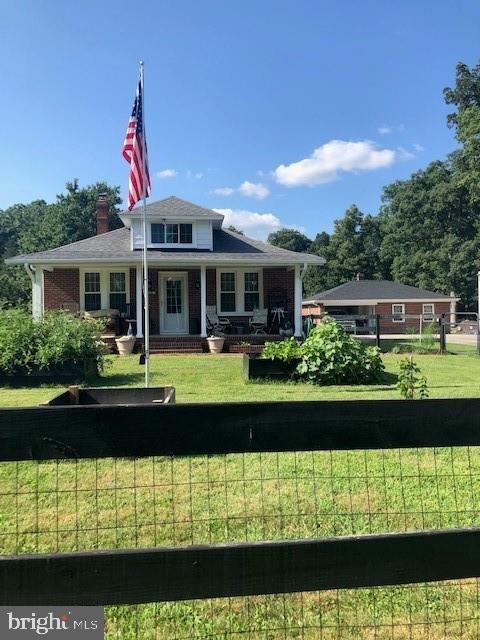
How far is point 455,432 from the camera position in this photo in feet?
7.13

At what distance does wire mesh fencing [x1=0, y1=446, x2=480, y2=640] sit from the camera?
2473 mm

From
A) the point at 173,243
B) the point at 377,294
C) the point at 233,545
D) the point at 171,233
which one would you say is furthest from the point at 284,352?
the point at 377,294

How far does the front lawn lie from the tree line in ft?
90.9

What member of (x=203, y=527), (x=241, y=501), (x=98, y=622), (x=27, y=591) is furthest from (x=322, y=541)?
(x=241, y=501)

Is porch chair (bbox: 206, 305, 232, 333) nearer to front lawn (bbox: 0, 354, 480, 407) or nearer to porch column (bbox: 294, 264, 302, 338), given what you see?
porch column (bbox: 294, 264, 302, 338)

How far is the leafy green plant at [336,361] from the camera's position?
33.4 ft

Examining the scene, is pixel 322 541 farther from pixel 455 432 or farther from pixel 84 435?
pixel 84 435

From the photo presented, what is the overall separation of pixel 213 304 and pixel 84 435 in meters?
17.1

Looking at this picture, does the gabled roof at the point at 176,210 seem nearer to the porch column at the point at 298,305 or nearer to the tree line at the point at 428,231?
the porch column at the point at 298,305

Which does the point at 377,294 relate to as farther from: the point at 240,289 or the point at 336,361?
the point at 336,361

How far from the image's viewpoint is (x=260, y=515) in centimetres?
361

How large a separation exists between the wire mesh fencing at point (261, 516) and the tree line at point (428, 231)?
1396 inches

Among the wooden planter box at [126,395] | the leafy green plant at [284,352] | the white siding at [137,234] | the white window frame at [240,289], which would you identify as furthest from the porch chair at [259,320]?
the wooden planter box at [126,395]

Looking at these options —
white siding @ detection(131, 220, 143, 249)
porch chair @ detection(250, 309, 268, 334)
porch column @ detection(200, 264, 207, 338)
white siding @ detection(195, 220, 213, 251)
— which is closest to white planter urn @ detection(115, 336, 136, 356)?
porch column @ detection(200, 264, 207, 338)
